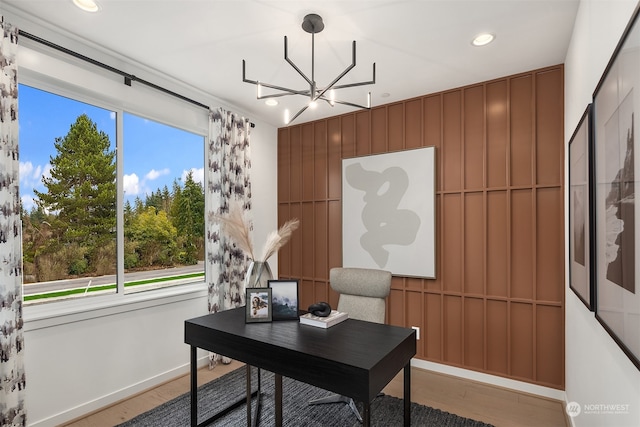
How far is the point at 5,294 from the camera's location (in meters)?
1.95

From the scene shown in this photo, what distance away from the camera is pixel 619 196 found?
1.04 metres

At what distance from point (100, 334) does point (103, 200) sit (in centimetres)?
106

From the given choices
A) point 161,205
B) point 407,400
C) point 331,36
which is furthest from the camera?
point 161,205

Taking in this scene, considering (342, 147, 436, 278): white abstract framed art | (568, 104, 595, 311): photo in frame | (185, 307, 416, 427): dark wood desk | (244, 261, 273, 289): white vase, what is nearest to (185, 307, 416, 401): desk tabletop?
(185, 307, 416, 427): dark wood desk

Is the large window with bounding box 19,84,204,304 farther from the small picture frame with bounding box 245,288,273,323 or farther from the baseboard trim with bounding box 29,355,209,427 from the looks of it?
the small picture frame with bounding box 245,288,273,323

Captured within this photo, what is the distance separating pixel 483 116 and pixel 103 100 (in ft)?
10.8

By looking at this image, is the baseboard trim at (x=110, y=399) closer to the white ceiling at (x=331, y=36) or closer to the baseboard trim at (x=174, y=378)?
the baseboard trim at (x=174, y=378)

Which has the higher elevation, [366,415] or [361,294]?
[361,294]

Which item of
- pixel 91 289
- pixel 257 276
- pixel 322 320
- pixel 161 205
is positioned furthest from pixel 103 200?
pixel 322 320

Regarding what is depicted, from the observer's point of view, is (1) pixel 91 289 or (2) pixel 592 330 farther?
(1) pixel 91 289

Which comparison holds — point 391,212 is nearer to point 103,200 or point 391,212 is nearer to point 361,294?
point 361,294

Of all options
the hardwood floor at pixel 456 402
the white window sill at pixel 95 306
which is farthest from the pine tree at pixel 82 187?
the hardwood floor at pixel 456 402

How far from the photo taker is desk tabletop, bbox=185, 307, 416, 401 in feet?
4.78

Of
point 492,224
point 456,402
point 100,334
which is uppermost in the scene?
point 492,224
